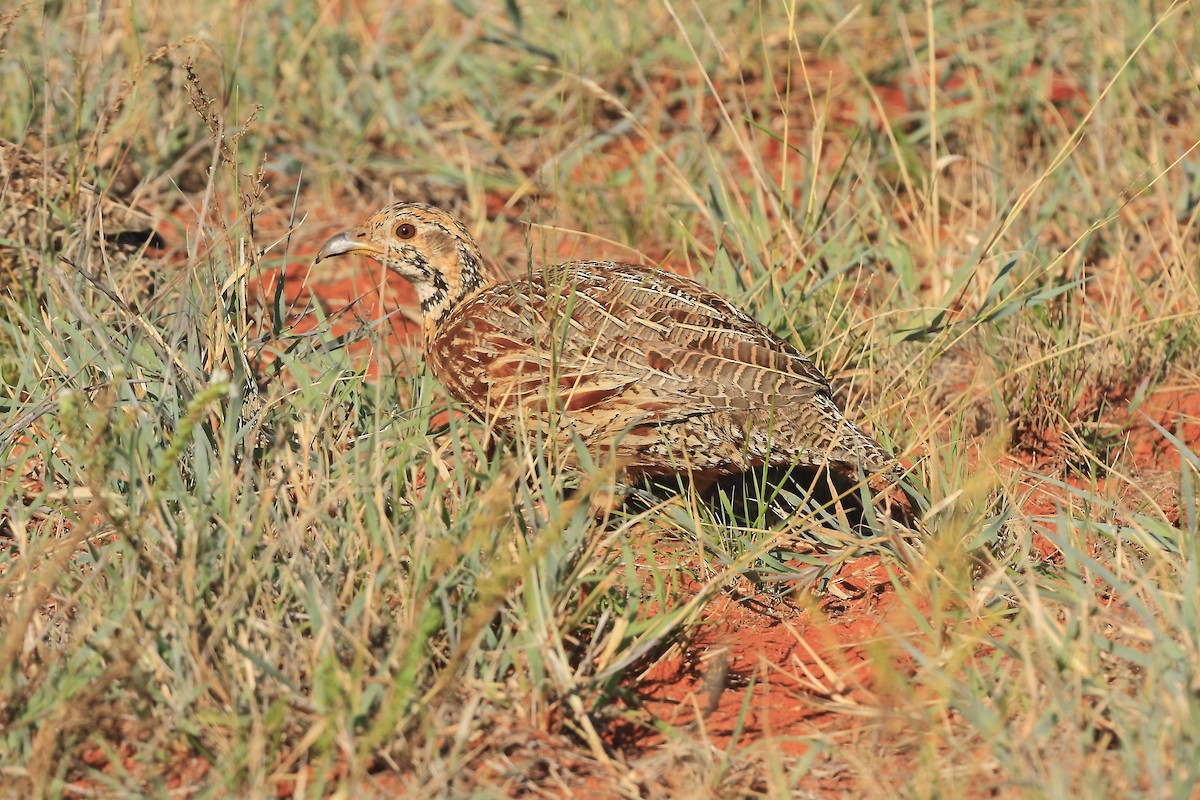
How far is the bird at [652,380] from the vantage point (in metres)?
4.38

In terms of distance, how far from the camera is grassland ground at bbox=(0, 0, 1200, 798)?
3113mm

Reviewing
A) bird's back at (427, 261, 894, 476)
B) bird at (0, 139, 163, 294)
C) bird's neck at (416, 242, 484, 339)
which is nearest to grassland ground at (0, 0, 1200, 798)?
bird at (0, 139, 163, 294)

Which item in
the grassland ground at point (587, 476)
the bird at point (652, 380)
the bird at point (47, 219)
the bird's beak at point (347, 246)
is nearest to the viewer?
the grassland ground at point (587, 476)

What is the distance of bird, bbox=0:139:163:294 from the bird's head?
0.79 m

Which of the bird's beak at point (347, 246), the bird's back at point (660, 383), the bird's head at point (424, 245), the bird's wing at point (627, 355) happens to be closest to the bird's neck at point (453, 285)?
the bird's head at point (424, 245)

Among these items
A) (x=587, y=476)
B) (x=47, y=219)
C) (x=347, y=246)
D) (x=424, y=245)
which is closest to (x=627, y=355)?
(x=587, y=476)

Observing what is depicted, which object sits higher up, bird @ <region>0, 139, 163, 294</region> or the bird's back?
the bird's back

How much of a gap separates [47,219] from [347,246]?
1.13 metres

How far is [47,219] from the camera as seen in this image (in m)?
5.23

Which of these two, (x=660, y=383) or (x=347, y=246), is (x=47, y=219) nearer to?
(x=347, y=246)

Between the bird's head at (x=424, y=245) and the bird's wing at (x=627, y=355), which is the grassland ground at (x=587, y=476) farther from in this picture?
the bird's head at (x=424, y=245)

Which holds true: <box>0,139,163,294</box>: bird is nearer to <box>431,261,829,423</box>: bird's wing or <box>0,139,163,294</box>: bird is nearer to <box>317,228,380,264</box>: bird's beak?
<box>317,228,380,264</box>: bird's beak

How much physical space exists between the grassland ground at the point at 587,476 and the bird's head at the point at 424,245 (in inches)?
18.6

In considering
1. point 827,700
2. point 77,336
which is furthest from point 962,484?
point 77,336
